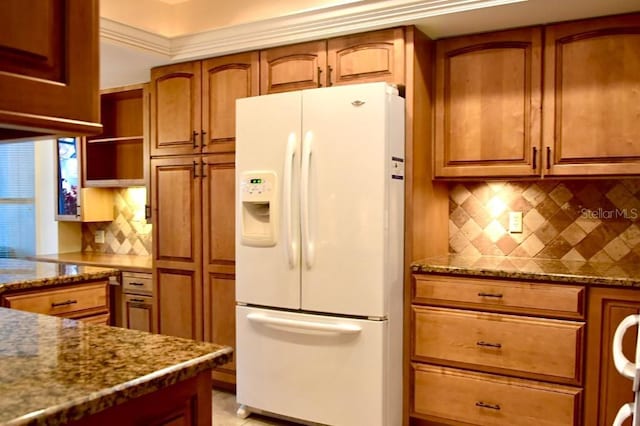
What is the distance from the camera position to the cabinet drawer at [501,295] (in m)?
2.42

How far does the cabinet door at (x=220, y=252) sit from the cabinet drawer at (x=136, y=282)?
0.56 meters

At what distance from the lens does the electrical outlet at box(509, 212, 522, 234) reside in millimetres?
3068

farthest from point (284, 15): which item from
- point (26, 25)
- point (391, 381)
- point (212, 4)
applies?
point (26, 25)

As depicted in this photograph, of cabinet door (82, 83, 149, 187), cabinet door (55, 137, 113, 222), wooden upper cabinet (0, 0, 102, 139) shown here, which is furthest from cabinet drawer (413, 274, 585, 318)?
cabinet door (55, 137, 113, 222)

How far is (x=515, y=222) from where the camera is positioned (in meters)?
3.08

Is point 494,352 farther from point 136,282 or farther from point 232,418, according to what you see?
point 136,282

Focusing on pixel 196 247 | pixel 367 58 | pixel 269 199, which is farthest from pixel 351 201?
→ pixel 196 247

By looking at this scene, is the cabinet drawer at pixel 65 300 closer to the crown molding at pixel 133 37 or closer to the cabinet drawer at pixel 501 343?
the crown molding at pixel 133 37

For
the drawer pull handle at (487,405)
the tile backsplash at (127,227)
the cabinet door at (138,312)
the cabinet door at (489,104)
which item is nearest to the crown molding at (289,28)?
the cabinet door at (489,104)

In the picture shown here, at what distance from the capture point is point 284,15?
2.93 metres

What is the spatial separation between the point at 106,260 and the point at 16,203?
4.59 feet

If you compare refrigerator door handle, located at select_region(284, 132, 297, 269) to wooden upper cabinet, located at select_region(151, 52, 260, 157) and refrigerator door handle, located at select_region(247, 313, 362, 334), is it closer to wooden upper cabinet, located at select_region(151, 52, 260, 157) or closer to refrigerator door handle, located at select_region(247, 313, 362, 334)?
refrigerator door handle, located at select_region(247, 313, 362, 334)

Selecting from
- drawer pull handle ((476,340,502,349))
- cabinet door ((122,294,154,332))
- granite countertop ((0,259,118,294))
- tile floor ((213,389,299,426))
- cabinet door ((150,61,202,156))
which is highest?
cabinet door ((150,61,202,156))

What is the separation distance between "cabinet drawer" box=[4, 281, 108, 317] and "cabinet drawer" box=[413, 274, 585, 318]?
1.60 m
